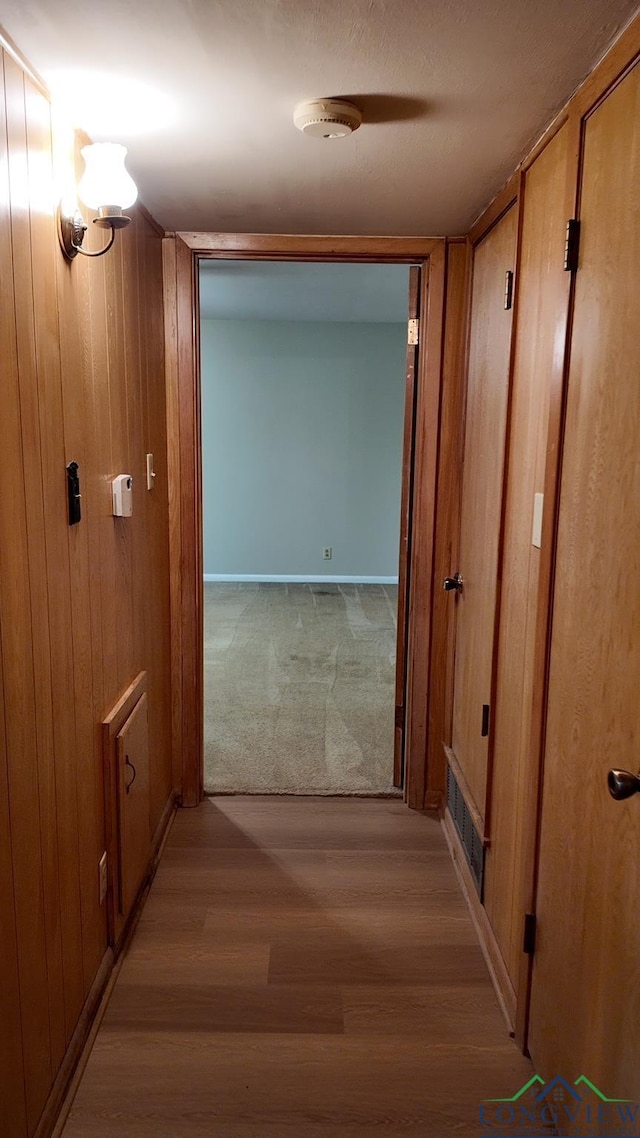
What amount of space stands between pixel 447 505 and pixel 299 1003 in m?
1.72

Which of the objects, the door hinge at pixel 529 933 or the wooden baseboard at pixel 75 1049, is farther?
the door hinge at pixel 529 933

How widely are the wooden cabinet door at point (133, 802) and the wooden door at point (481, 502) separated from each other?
3.42 feet

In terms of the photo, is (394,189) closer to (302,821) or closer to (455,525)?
(455,525)

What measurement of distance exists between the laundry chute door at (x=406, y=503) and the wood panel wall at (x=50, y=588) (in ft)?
3.61

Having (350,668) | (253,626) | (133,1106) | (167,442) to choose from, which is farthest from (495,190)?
(253,626)

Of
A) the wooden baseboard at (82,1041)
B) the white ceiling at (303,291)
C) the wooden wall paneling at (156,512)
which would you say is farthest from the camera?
the white ceiling at (303,291)

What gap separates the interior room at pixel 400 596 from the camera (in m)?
1.29

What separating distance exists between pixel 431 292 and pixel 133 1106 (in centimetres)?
258

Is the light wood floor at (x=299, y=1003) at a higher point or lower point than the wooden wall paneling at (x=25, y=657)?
lower

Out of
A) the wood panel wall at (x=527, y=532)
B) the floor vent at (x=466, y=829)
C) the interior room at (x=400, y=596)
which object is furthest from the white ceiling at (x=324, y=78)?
the floor vent at (x=466, y=829)

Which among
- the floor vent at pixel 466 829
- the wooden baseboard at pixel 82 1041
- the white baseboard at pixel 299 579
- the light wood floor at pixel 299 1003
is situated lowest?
the light wood floor at pixel 299 1003

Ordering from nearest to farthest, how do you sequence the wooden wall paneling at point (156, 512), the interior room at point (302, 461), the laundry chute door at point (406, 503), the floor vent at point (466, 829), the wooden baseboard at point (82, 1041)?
the wooden baseboard at point (82, 1041), the floor vent at point (466, 829), the wooden wall paneling at point (156, 512), the laundry chute door at point (406, 503), the interior room at point (302, 461)

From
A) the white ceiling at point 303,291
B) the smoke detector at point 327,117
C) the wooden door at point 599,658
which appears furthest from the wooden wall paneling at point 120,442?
the white ceiling at point 303,291

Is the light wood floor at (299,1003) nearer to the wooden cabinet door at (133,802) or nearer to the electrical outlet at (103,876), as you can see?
the wooden cabinet door at (133,802)
